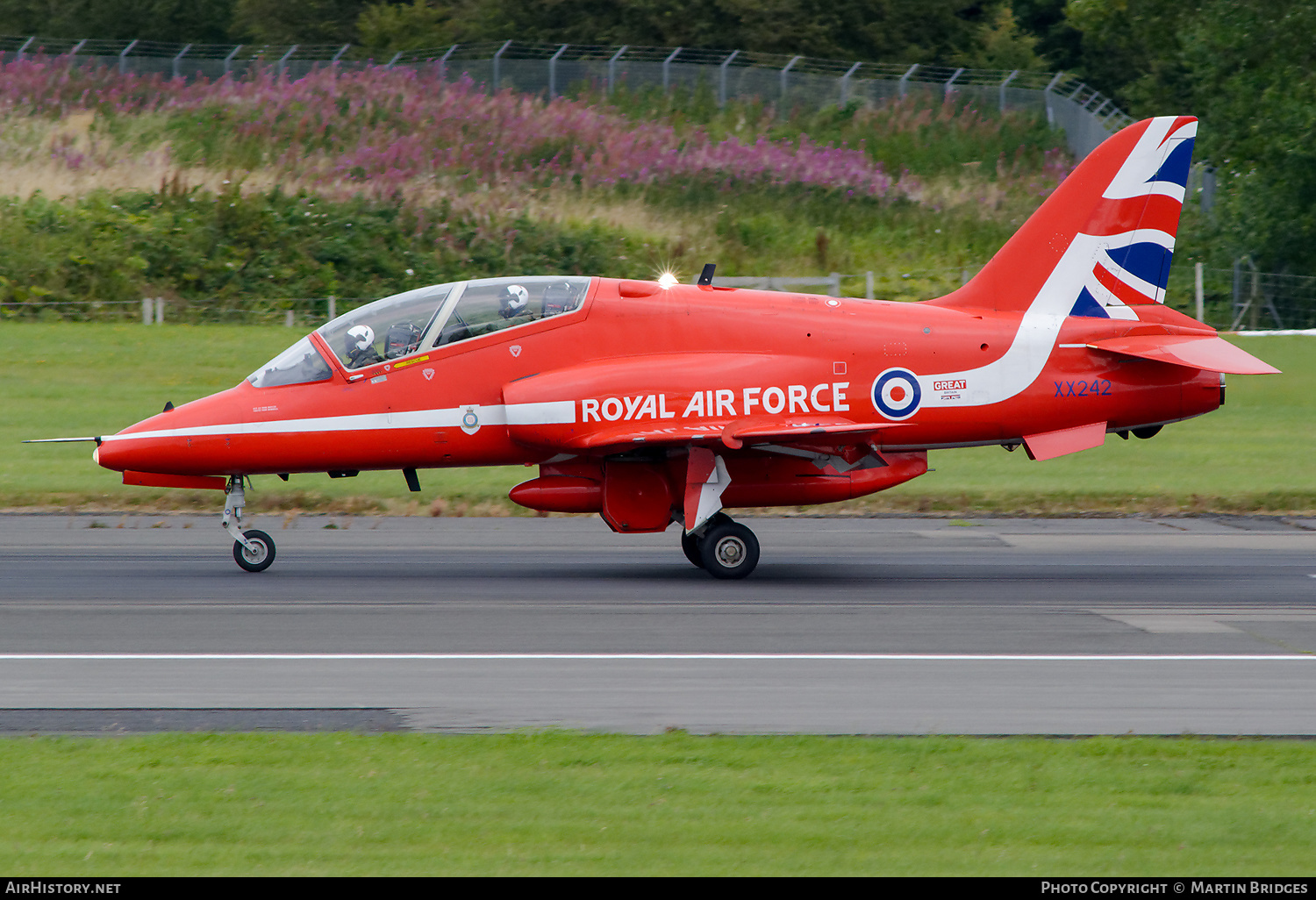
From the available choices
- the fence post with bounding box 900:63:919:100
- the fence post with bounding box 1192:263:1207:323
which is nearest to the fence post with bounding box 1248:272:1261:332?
the fence post with bounding box 1192:263:1207:323

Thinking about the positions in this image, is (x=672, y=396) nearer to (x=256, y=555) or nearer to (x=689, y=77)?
(x=256, y=555)

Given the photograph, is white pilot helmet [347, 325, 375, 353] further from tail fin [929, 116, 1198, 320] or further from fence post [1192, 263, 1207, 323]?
fence post [1192, 263, 1207, 323]

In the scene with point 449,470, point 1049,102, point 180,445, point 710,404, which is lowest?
point 449,470

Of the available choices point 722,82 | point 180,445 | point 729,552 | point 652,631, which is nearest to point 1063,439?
point 729,552

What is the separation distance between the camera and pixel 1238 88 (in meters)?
38.7

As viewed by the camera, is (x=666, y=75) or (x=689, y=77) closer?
(x=666, y=75)

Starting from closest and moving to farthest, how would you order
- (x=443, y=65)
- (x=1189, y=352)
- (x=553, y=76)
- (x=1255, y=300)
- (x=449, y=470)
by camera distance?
1. (x=1189, y=352)
2. (x=449, y=470)
3. (x=1255, y=300)
4. (x=553, y=76)
5. (x=443, y=65)

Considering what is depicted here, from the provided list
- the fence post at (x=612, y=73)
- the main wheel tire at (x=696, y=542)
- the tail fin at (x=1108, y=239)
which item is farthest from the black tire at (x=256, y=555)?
the fence post at (x=612, y=73)

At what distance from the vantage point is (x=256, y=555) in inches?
565

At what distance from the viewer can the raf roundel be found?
47.4ft

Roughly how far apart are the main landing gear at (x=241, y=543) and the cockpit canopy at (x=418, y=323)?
1.08m

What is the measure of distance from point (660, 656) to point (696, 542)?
13.8ft

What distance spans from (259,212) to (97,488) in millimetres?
19163
